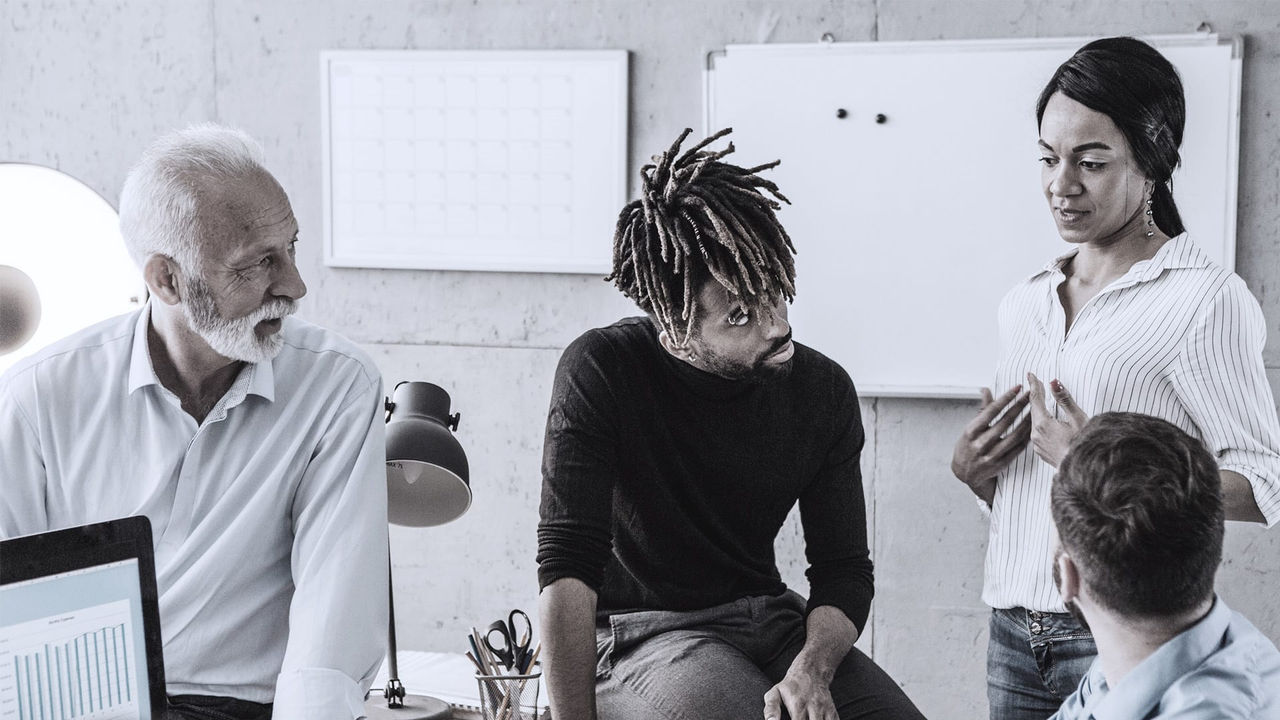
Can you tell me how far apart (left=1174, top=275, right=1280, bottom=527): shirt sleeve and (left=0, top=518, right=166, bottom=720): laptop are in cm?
134

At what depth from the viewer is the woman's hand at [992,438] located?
1.74 metres

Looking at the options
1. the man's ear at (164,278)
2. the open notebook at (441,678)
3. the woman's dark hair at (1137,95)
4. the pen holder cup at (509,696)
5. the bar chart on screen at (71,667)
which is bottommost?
the open notebook at (441,678)

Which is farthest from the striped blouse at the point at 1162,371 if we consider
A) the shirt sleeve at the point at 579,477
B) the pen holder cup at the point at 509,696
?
the pen holder cup at the point at 509,696

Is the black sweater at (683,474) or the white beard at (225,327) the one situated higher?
the white beard at (225,327)

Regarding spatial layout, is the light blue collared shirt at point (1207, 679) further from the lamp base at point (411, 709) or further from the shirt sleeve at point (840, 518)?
the lamp base at point (411, 709)

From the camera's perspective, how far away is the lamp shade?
176 centimetres

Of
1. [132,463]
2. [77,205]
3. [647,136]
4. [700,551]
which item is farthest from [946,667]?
[77,205]

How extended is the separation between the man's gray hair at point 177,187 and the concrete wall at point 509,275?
1.21m

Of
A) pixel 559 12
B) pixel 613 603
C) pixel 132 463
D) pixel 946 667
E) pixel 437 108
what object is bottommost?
pixel 946 667

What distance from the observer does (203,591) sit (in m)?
1.52

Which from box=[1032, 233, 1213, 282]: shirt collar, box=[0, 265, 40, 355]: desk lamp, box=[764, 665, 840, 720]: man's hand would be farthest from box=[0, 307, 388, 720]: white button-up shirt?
box=[1032, 233, 1213, 282]: shirt collar

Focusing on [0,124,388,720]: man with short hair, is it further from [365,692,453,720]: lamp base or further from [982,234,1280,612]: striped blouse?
[982,234,1280,612]: striped blouse

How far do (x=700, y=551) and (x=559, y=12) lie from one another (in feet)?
4.96

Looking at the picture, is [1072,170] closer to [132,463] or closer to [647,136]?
[647,136]
